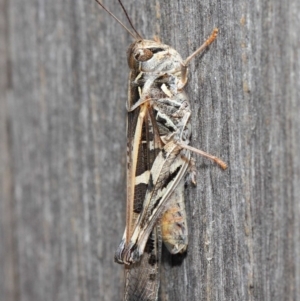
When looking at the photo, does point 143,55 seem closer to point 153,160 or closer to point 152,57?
point 152,57

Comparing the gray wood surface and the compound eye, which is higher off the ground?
the compound eye

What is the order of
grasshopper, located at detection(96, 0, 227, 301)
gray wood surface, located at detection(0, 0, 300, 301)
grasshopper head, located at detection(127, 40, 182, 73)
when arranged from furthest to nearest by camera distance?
1. grasshopper head, located at detection(127, 40, 182, 73)
2. grasshopper, located at detection(96, 0, 227, 301)
3. gray wood surface, located at detection(0, 0, 300, 301)

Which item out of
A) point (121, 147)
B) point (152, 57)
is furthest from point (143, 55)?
point (121, 147)

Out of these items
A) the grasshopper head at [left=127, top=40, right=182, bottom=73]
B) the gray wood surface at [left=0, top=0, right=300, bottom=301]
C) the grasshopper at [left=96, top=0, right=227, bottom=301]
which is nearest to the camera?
the gray wood surface at [left=0, top=0, right=300, bottom=301]

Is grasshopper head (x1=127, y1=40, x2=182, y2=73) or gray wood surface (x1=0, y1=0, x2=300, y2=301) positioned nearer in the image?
gray wood surface (x1=0, y1=0, x2=300, y2=301)

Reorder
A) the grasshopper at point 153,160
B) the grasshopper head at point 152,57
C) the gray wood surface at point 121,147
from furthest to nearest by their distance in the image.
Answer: the grasshopper head at point 152,57
the grasshopper at point 153,160
the gray wood surface at point 121,147
